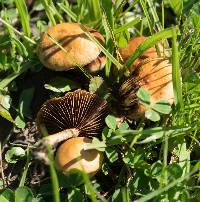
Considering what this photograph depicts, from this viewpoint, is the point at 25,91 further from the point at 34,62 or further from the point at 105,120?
the point at 105,120

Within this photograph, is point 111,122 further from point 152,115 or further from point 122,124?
point 152,115

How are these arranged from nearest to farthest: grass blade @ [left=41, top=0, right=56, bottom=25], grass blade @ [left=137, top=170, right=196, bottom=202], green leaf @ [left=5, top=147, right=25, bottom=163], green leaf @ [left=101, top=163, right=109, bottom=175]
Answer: grass blade @ [left=137, top=170, right=196, bottom=202] < green leaf @ [left=101, top=163, right=109, bottom=175] < green leaf @ [left=5, top=147, right=25, bottom=163] < grass blade @ [left=41, top=0, right=56, bottom=25]

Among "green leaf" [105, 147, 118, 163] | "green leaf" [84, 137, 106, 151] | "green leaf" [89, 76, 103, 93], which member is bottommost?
"green leaf" [105, 147, 118, 163]

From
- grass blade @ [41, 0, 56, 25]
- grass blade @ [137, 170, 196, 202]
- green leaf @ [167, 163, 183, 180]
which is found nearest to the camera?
grass blade @ [137, 170, 196, 202]

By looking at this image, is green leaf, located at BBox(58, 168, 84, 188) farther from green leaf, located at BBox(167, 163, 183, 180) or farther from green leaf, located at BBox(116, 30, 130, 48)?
green leaf, located at BBox(116, 30, 130, 48)

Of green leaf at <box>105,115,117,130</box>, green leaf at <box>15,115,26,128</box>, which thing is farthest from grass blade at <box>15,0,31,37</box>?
green leaf at <box>105,115,117,130</box>

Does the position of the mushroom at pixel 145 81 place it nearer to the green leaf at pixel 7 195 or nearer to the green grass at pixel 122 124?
the green grass at pixel 122 124
